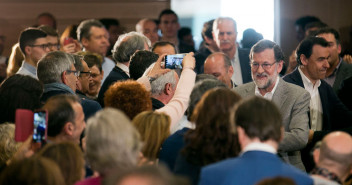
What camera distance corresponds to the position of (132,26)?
10.9 metres

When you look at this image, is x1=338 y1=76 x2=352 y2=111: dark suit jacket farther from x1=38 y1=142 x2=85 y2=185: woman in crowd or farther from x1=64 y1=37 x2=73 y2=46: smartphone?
x1=38 y1=142 x2=85 y2=185: woman in crowd

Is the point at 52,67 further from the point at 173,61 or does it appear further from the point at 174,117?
the point at 174,117

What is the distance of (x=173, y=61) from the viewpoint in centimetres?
574

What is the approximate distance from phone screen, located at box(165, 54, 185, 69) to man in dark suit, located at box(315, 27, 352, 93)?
2206mm

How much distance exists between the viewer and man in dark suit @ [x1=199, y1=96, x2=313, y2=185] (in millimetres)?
3508

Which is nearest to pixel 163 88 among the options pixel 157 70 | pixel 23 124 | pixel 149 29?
pixel 157 70

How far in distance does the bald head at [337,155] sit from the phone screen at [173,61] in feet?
6.76

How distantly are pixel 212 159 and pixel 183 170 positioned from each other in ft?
0.57

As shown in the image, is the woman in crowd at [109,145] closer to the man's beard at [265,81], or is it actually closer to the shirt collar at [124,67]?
the man's beard at [265,81]

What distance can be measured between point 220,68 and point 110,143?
348 centimetres

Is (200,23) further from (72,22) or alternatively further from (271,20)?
(72,22)

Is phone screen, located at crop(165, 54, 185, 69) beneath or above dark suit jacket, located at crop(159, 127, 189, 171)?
above

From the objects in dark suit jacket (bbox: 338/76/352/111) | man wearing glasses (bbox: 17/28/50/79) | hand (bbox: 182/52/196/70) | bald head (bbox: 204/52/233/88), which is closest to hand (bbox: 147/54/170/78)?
hand (bbox: 182/52/196/70)

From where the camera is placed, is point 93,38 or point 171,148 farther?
point 93,38
